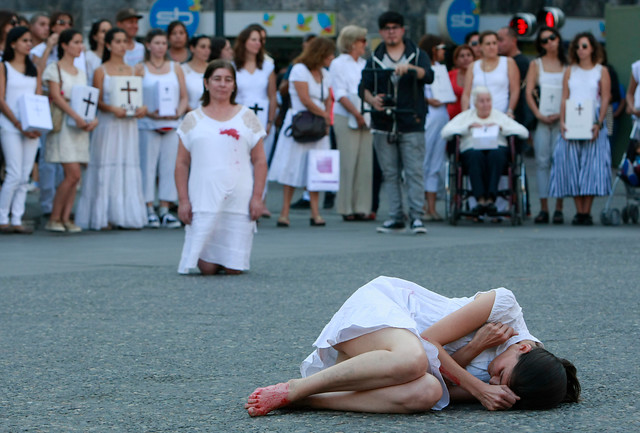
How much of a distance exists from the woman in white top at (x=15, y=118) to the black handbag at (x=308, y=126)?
283 cm

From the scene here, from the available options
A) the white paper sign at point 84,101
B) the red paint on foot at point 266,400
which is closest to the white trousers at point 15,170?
the white paper sign at point 84,101

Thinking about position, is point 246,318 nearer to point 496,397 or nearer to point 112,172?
point 496,397

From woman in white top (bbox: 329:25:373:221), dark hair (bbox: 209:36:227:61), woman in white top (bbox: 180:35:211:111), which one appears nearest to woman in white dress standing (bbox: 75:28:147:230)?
woman in white top (bbox: 180:35:211:111)

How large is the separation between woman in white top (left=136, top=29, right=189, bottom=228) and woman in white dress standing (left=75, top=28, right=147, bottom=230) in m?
0.28

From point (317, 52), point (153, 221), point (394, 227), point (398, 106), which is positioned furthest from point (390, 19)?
point (153, 221)

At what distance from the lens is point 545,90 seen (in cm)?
1416

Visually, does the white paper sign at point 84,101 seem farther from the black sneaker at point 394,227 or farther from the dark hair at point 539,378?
the dark hair at point 539,378

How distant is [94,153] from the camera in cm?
1341

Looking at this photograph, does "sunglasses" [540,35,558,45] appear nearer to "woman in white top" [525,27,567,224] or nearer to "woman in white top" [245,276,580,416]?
"woman in white top" [525,27,567,224]

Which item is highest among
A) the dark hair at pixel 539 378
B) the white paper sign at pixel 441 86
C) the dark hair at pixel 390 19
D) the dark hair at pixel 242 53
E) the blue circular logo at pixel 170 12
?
the blue circular logo at pixel 170 12

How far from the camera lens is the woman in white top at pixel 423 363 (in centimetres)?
476

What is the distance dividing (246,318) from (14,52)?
6.12m

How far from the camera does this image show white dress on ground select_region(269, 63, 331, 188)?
1382 centimetres

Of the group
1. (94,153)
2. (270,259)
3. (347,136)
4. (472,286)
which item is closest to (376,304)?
(472,286)
